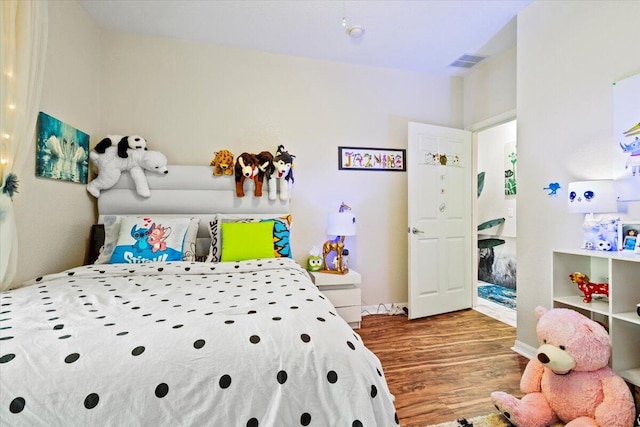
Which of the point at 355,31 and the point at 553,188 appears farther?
the point at 355,31

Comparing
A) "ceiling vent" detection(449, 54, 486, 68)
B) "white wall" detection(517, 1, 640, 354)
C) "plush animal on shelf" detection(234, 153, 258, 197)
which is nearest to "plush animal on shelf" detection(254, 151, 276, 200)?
"plush animal on shelf" detection(234, 153, 258, 197)

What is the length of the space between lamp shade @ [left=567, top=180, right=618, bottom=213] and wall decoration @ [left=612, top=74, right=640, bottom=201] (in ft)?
0.29

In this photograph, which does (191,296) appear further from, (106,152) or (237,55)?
(237,55)

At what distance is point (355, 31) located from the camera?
264 cm

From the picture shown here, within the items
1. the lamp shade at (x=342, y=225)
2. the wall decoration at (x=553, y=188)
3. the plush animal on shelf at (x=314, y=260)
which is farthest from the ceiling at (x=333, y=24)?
the plush animal on shelf at (x=314, y=260)

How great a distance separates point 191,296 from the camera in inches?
59.0

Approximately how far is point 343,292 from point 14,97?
8.53 ft

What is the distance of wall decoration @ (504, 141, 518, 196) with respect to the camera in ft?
14.2

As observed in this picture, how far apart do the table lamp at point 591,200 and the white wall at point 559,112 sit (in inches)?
4.5

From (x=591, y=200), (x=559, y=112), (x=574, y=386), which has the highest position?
(x=559, y=112)

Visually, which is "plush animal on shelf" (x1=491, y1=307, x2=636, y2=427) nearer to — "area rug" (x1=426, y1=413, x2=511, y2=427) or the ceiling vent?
"area rug" (x1=426, y1=413, x2=511, y2=427)

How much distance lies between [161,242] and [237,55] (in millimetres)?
1984

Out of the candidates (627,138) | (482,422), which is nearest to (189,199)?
(482,422)

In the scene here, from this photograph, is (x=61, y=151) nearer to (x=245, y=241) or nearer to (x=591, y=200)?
(x=245, y=241)
